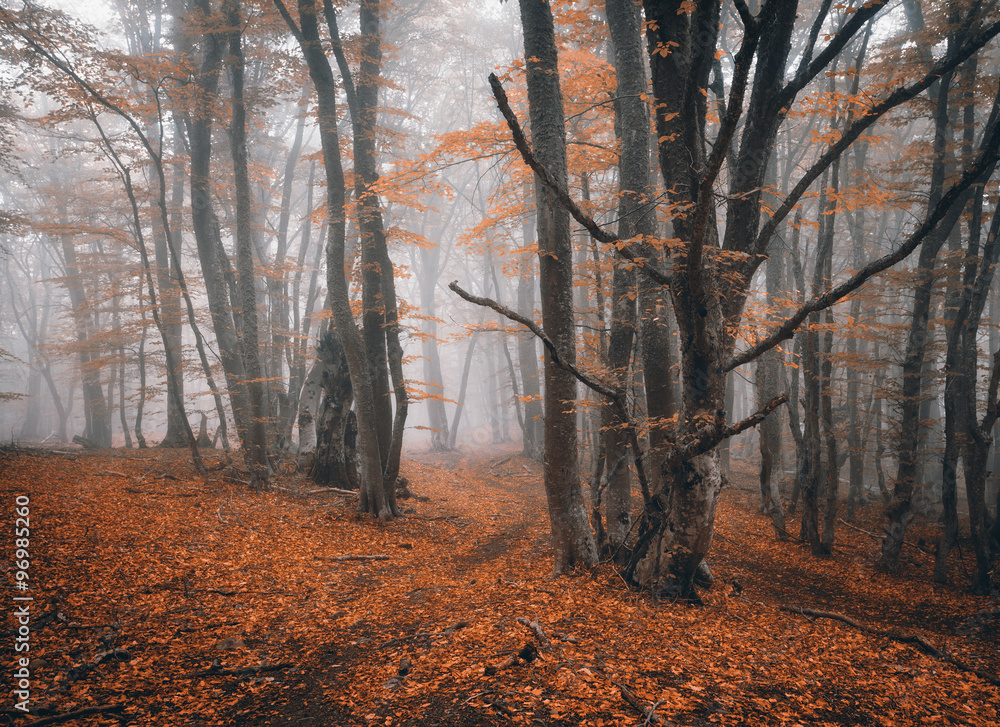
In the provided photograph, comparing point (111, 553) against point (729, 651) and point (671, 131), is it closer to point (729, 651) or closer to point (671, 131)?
point (729, 651)

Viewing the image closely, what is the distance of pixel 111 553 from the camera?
15.0 feet

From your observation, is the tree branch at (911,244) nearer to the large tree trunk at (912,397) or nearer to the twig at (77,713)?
the twig at (77,713)

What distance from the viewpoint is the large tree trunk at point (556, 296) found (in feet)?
16.3

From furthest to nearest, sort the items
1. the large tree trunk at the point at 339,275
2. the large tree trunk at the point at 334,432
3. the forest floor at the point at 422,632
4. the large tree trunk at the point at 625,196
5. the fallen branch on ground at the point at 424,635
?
1. the large tree trunk at the point at 334,432
2. the large tree trunk at the point at 339,275
3. the large tree trunk at the point at 625,196
4. the fallen branch on ground at the point at 424,635
5. the forest floor at the point at 422,632

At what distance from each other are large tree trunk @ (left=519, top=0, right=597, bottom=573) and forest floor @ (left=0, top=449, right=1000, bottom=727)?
0.48 m

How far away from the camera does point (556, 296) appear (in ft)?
16.5

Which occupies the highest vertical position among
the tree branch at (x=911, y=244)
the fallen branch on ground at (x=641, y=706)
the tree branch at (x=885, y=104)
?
the tree branch at (x=885, y=104)

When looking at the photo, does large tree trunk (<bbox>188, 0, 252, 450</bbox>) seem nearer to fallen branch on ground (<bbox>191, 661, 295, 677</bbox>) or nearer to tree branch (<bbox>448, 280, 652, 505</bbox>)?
fallen branch on ground (<bbox>191, 661, 295, 677</bbox>)

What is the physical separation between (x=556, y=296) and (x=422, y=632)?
3.51 m

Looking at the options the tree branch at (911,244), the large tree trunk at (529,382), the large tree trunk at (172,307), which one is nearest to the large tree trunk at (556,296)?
the tree branch at (911,244)

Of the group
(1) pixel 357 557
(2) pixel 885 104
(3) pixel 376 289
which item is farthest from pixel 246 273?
(2) pixel 885 104

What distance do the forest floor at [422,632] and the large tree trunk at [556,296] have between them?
485 mm

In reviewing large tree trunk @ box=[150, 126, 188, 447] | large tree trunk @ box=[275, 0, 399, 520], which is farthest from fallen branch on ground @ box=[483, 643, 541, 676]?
large tree trunk @ box=[150, 126, 188, 447]

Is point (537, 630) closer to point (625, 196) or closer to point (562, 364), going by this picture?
point (562, 364)
